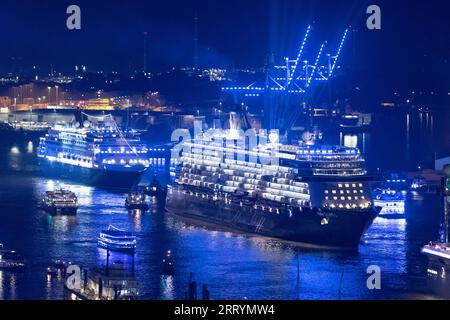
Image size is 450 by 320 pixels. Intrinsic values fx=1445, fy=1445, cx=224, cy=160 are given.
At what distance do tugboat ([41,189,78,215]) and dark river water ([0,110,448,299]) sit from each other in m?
0.18

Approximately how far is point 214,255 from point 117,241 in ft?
3.39

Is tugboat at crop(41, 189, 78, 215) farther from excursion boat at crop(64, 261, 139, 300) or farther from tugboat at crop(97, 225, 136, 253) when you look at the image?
excursion boat at crop(64, 261, 139, 300)

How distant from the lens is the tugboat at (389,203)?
1875 centimetres

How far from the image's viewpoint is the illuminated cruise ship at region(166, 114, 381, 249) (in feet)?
53.3

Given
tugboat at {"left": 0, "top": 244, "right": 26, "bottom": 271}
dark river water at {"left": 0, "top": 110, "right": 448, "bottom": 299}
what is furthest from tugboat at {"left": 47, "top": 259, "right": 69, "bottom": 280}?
tugboat at {"left": 0, "top": 244, "right": 26, "bottom": 271}

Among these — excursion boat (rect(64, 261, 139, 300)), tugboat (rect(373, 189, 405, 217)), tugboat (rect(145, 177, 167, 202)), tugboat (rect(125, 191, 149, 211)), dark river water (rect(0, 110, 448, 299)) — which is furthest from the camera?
tugboat (rect(145, 177, 167, 202))

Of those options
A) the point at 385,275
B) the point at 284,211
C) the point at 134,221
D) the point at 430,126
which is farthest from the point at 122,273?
the point at 430,126

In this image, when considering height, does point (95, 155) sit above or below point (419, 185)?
above

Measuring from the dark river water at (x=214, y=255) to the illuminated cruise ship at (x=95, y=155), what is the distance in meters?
1.63

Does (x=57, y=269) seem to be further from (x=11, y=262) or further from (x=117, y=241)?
(x=117, y=241)

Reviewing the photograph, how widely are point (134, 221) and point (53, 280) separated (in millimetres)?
5045

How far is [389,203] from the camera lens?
18891 millimetres

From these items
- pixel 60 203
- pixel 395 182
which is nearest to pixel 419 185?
pixel 395 182

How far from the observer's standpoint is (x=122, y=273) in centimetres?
1348
